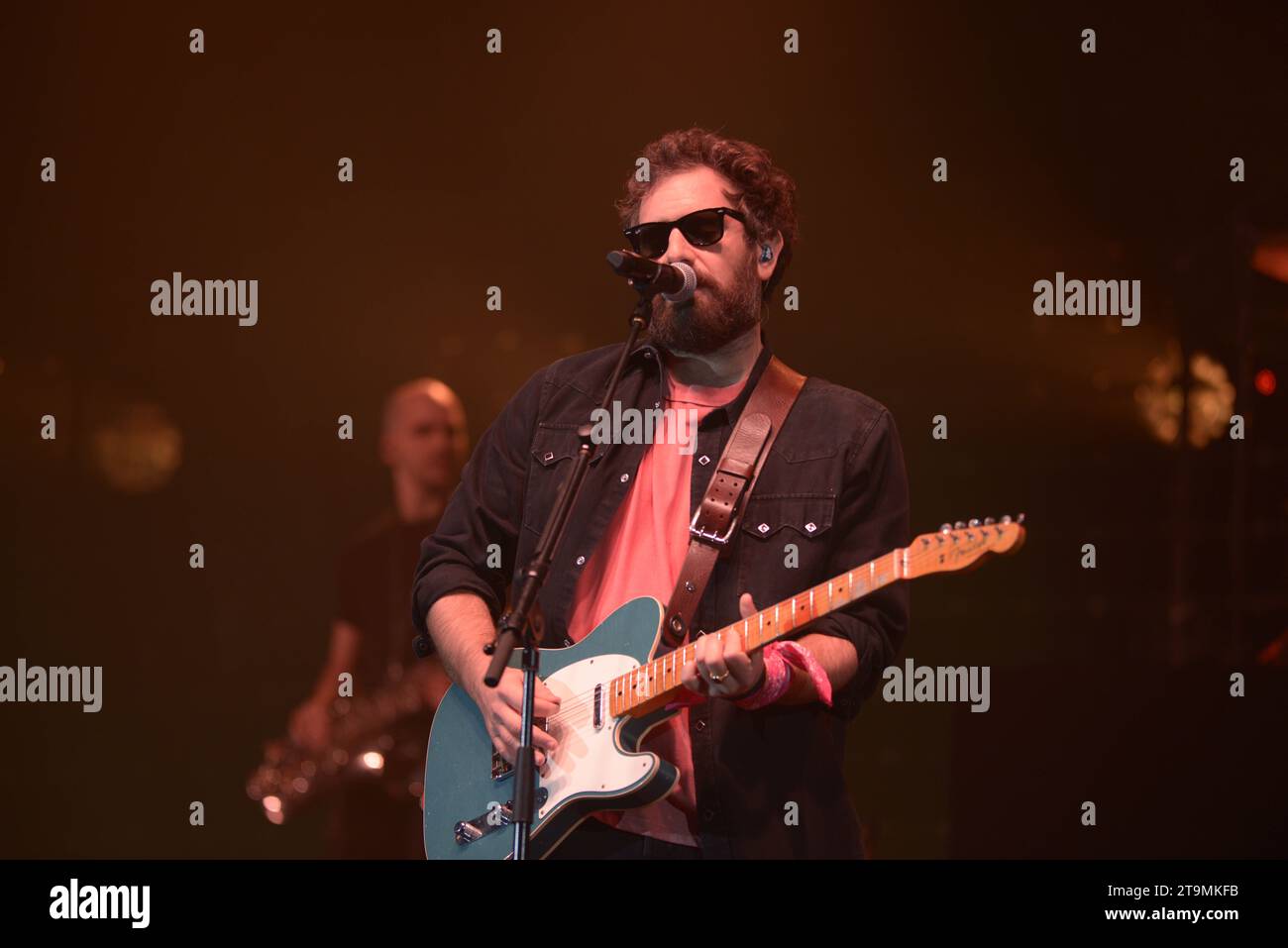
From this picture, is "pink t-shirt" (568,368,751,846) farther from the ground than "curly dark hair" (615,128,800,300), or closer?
closer

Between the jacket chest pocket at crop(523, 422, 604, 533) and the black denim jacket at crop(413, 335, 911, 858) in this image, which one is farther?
the jacket chest pocket at crop(523, 422, 604, 533)

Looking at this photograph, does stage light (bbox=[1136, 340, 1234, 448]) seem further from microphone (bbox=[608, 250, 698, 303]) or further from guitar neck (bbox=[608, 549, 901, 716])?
guitar neck (bbox=[608, 549, 901, 716])

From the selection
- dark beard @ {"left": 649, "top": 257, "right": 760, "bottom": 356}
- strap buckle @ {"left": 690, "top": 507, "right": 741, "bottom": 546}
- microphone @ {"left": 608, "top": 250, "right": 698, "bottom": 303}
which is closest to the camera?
microphone @ {"left": 608, "top": 250, "right": 698, "bottom": 303}

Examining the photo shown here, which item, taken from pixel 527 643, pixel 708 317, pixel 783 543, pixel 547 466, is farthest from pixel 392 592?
pixel 527 643

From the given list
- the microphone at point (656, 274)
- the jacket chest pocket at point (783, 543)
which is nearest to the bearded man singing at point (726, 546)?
the jacket chest pocket at point (783, 543)

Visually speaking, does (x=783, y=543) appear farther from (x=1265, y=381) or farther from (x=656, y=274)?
(x=1265, y=381)

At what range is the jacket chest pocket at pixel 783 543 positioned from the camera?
9.86 feet

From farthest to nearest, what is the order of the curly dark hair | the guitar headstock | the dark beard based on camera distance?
the curly dark hair → the dark beard → the guitar headstock

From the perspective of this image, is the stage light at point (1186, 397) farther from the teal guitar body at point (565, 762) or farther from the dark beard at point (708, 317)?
the teal guitar body at point (565, 762)

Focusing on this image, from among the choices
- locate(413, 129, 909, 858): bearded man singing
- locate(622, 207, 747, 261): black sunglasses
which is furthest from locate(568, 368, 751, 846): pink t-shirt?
locate(622, 207, 747, 261): black sunglasses

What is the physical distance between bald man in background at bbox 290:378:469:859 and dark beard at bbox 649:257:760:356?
218cm

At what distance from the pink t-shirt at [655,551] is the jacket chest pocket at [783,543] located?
158 mm

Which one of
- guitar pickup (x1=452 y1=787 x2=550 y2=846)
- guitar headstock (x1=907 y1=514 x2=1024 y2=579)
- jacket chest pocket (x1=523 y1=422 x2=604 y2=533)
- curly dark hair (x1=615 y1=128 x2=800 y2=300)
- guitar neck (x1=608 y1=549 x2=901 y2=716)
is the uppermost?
curly dark hair (x1=615 y1=128 x2=800 y2=300)

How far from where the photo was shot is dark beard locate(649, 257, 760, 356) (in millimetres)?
3230
